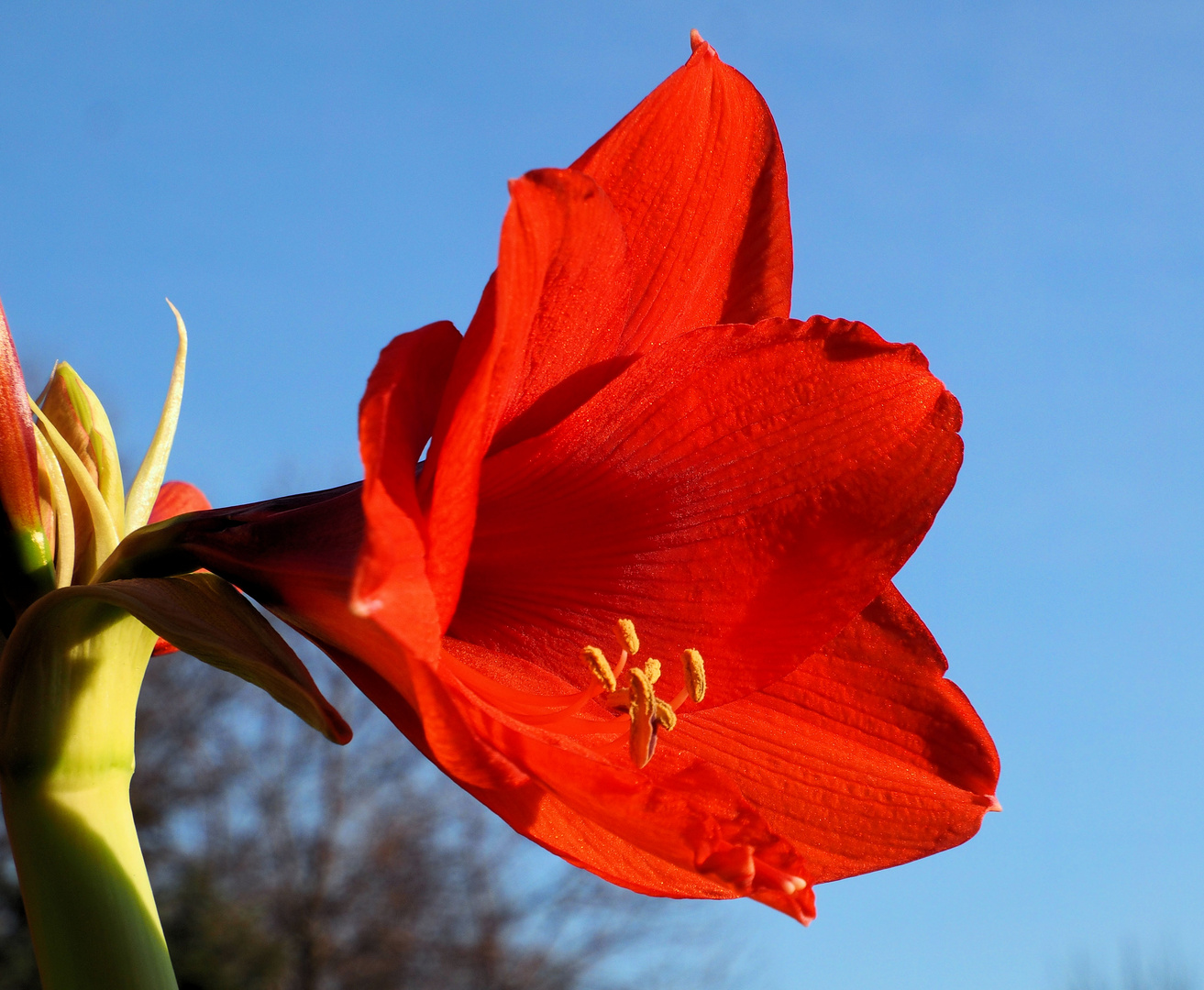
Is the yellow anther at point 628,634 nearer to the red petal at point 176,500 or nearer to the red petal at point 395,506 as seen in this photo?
the red petal at point 395,506

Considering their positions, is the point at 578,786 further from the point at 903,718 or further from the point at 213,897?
the point at 213,897

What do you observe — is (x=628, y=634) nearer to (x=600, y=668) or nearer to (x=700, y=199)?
(x=600, y=668)

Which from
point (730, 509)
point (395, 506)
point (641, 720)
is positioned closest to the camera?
point (395, 506)

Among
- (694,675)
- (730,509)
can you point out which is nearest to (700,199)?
(730,509)

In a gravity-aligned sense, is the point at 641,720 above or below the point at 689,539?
below

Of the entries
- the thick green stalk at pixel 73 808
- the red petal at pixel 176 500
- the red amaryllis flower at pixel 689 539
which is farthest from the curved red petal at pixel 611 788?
the red petal at pixel 176 500

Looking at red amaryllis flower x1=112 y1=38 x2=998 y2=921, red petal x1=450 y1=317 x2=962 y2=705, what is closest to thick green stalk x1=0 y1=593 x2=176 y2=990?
red amaryllis flower x1=112 y1=38 x2=998 y2=921
